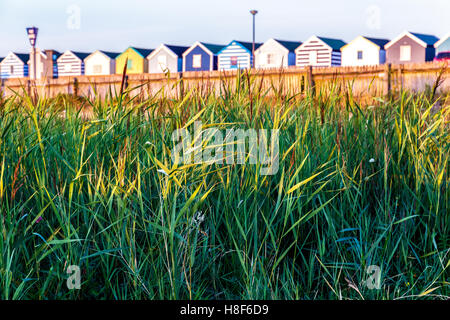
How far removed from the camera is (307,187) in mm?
2607

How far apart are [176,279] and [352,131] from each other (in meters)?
1.63

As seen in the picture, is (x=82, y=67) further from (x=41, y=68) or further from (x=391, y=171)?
(x=391, y=171)

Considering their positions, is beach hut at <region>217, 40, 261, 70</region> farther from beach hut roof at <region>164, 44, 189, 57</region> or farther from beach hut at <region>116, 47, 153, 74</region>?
beach hut at <region>116, 47, 153, 74</region>

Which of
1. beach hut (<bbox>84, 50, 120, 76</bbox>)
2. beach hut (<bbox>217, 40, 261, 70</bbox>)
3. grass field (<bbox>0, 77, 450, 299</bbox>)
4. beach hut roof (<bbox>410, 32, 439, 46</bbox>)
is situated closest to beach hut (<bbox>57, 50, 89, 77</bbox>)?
beach hut (<bbox>84, 50, 120, 76</bbox>)

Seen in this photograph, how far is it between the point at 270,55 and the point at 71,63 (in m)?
21.8

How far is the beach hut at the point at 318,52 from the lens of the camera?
48.6 m

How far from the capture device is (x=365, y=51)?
47812 mm

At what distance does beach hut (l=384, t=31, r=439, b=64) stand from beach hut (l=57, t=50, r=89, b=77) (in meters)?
31.1

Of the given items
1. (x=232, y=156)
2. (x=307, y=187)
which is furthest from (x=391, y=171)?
(x=232, y=156)

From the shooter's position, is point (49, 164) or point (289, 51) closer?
point (49, 164)

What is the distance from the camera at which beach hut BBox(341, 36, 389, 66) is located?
4750cm

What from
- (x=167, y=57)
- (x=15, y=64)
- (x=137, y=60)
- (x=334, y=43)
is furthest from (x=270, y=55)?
(x=15, y=64)

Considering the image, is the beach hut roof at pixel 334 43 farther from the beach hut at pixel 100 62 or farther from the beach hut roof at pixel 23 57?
the beach hut roof at pixel 23 57
